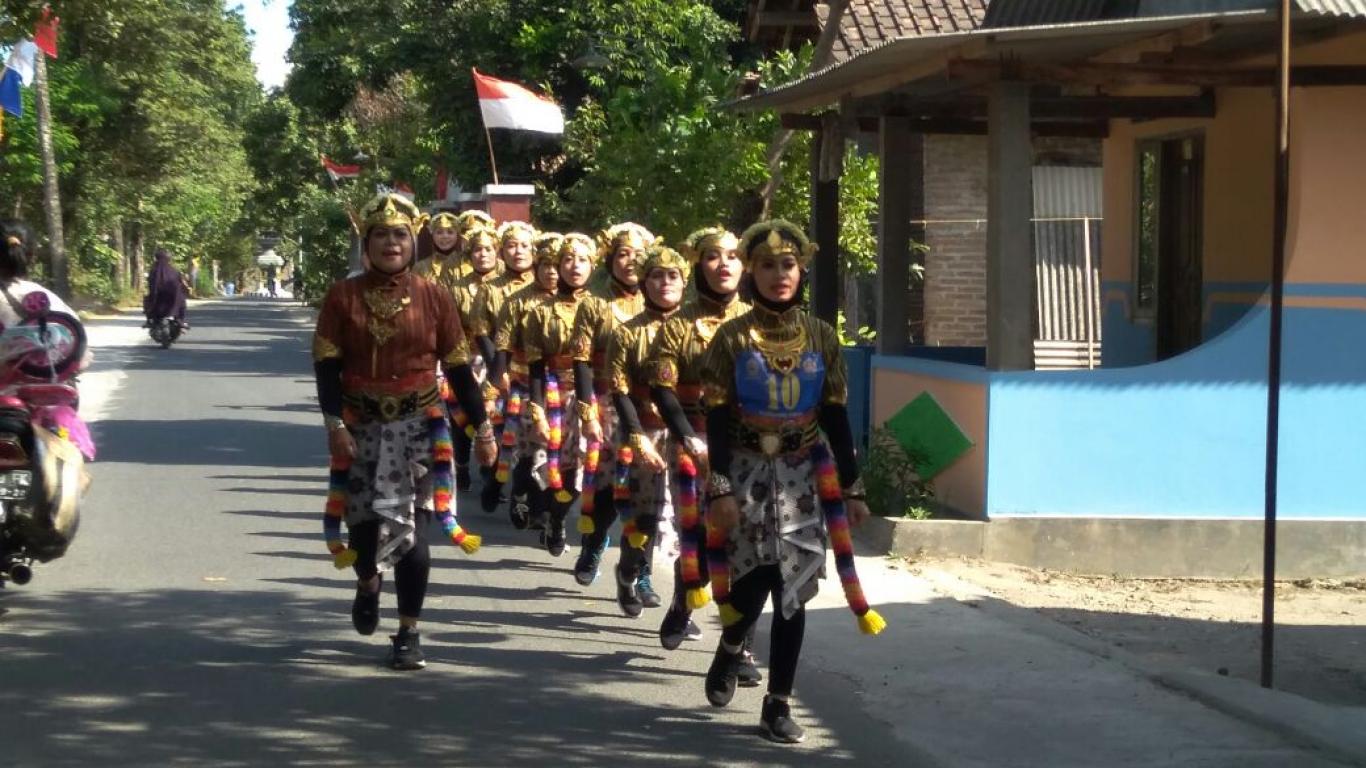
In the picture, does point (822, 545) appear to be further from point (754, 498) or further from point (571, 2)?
point (571, 2)

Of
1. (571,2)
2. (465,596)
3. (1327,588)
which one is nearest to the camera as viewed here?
(465,596)

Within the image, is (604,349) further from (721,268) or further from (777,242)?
(777,242)

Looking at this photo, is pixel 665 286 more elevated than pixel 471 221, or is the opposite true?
pixel 471 221

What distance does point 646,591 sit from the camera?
9766 millimetres

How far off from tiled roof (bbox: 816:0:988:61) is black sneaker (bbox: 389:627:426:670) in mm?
12548

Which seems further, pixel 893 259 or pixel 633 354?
pixel 893 259

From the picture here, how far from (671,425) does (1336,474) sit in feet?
19.7

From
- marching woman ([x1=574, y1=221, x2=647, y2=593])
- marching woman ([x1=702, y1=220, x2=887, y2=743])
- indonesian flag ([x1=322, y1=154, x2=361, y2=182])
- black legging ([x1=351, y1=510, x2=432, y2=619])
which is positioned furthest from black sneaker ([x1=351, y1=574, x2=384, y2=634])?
indonesian flag ([x1=322, y1=154, x2=361, y2=182])

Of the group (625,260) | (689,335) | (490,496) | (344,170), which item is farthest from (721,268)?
(344,170)

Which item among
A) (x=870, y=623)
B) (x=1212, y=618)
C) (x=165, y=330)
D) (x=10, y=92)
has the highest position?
(x=10, y=92)

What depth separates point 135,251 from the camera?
8100cm

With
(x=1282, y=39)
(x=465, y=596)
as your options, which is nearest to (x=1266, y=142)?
(x=1282, y=39)

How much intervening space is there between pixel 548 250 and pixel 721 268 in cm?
379

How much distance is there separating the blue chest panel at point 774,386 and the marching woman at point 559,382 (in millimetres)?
4041
